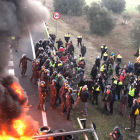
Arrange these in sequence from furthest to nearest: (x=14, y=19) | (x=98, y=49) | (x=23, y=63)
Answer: (x=98, y=49)
(x=23, y=63)
(x=14, y=19)

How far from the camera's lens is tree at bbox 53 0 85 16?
36844 millimetres

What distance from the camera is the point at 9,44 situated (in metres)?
7.69

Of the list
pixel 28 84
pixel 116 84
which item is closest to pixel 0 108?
pixel 28 84

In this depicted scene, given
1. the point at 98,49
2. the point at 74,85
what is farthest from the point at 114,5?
the point at 74,85

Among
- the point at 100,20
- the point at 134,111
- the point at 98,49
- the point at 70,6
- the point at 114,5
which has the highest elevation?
the point at 114,5

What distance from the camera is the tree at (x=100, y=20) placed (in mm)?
30766

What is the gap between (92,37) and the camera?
1201 inches

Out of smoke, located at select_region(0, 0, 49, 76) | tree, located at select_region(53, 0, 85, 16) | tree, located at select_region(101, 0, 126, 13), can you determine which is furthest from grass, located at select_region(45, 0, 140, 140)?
smoke, located at select_region(0, 0, 49, 76)

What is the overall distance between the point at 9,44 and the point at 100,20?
970 inches

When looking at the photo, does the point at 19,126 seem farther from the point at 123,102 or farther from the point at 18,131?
the point at 123,102

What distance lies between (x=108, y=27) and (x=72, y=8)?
8989 millimetres

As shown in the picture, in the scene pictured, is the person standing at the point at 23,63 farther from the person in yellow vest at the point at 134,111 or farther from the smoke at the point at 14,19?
the person in yellow vest at the point at 134,111

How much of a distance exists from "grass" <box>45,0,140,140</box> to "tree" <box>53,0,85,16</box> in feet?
3.74

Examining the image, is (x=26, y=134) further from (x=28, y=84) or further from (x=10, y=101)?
(x=28, y=84)
